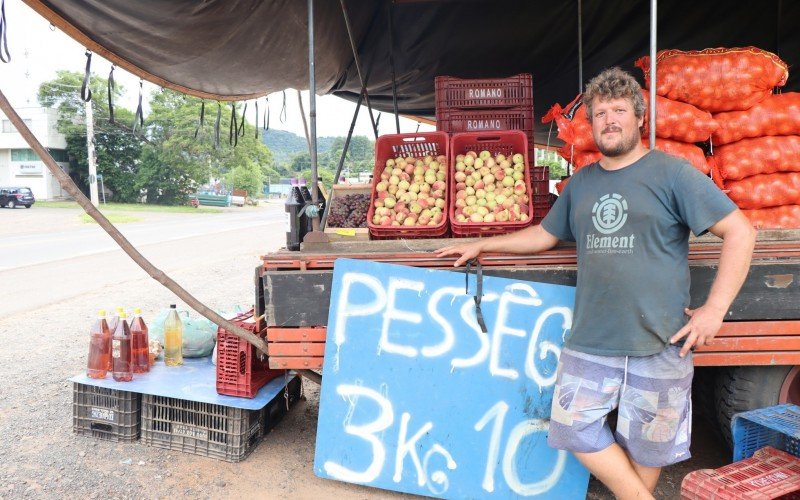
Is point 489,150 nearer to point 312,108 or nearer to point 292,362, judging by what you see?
point 312,108

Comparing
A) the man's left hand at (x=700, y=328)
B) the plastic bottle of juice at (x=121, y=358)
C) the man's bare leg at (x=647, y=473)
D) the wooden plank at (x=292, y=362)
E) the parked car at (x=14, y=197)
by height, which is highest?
the parked car at (x=14, y=197)

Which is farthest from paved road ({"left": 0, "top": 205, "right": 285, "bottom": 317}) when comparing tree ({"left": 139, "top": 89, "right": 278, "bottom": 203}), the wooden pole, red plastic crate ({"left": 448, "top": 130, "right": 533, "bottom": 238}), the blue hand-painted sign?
tree ({"left": 139, "top": 89, "right": 278, "bottom": 203})

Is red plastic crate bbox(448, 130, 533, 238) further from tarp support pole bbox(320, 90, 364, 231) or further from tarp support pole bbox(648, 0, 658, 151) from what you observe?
tarp support pole bbox(320, 90, 364, 231)

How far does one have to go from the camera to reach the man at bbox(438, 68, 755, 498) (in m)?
2.27

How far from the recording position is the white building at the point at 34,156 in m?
40.2

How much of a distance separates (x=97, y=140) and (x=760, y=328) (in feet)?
151

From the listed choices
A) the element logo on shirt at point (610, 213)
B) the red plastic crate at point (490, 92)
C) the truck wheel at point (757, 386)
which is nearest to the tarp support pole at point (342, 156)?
the red plastic crate at point (490, 92)

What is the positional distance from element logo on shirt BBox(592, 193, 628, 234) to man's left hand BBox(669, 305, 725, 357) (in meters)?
0.47

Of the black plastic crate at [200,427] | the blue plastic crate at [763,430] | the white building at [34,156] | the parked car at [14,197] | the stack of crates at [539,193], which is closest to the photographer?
the blue plastic crate at [763,430]

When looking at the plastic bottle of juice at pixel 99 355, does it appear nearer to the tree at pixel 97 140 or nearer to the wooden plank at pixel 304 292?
the wooden plank at pixel 304 292

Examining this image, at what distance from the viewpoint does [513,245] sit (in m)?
2.89

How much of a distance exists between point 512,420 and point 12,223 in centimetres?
2586

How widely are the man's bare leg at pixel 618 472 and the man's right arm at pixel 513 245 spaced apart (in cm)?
99

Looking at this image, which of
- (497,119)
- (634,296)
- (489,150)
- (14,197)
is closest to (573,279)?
(634,296)
